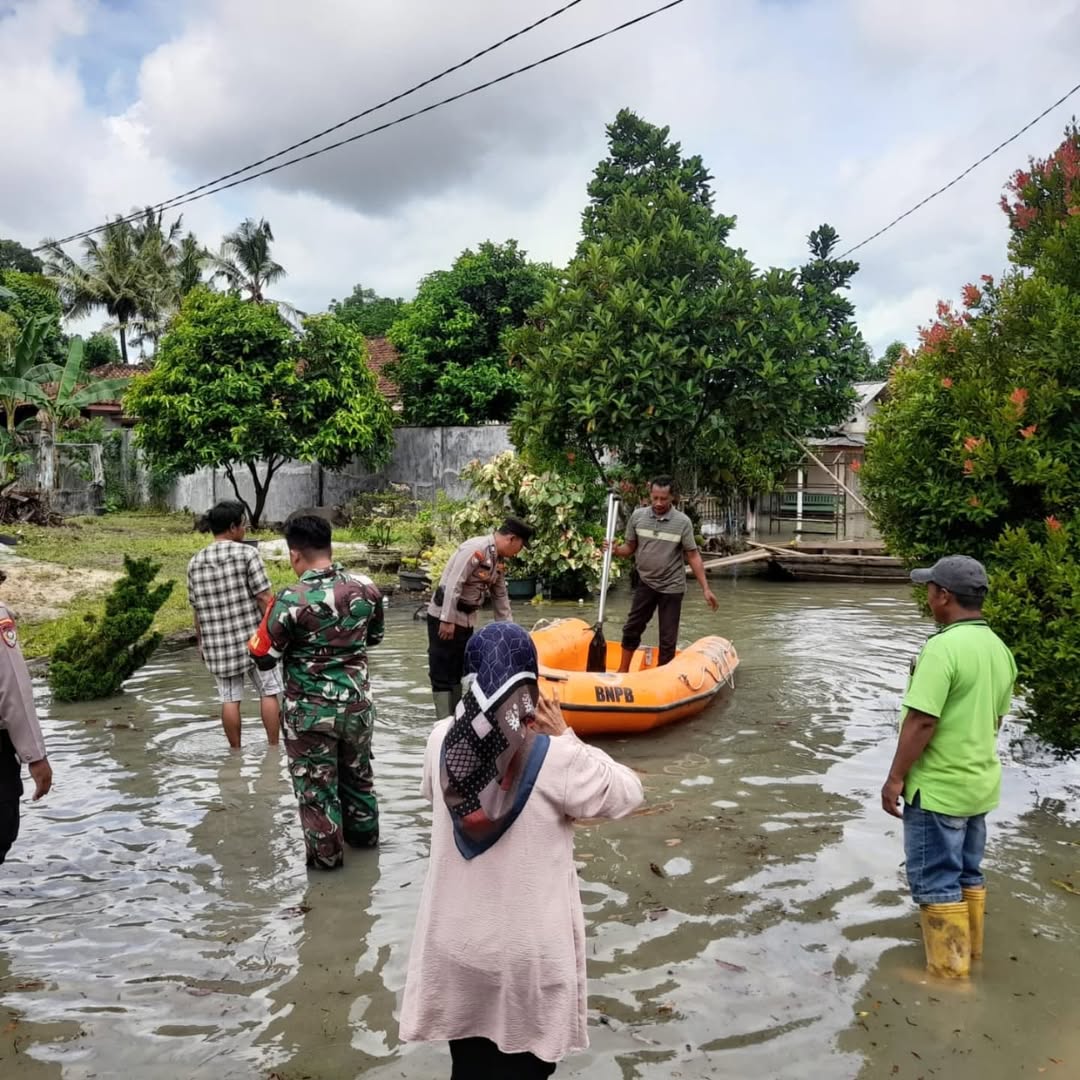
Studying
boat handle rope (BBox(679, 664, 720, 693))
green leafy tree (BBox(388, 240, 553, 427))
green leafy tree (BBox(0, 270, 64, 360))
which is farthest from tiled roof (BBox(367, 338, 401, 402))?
boat handle rope (BBox(679, 664, 720, 693))

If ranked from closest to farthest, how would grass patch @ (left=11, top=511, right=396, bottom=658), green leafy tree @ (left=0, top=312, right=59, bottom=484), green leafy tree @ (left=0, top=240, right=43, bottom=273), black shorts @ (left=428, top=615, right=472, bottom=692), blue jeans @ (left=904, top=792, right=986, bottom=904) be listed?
blue jeans @ (left=904, top=792, right=986, bottom=904), black shorts @ (left=428, top=615, right=472, bottom=692), grass patch @ (left=11, top=511, right=396, bottom=658), green leafy tree @ (left=0, top=312, right=59, bottom=484), green leafy tree @ (left=0, top=240, right=43, bottom=273)

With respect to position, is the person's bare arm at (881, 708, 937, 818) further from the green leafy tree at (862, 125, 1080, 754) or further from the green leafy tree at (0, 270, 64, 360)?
the green leafy tree at (0, 270, 64, 360)

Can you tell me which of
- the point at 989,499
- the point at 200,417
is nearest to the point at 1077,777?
the point at 989,499

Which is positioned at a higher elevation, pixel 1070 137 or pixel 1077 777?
pixel 1070 137

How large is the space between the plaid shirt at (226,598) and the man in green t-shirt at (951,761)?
13.9ft

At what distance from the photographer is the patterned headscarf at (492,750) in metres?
2.43

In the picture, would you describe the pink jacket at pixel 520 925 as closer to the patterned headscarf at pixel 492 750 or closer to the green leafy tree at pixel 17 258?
the patterned headscarf at pixel 492 750

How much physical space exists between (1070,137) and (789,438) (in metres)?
9.82

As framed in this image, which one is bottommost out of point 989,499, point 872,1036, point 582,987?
point 872,1036

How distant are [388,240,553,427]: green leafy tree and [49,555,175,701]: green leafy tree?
17162 millimetres

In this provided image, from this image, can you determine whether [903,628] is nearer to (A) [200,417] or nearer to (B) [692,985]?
(B) [692,985]

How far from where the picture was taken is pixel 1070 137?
7004mm

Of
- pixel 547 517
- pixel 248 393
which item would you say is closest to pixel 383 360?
pixel 248 393

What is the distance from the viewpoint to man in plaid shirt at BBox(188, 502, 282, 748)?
21.5ft
